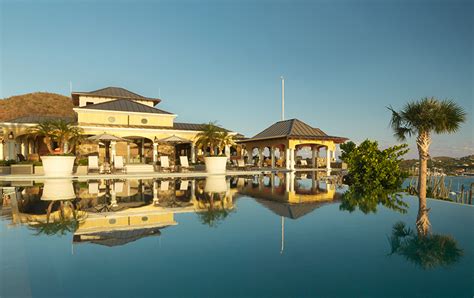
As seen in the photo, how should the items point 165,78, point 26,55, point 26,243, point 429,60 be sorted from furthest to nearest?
point 165,78
point 26,55
point 429,60
point 26,243

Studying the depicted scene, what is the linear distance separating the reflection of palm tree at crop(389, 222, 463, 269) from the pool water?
12cm

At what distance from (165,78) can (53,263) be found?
30.3m

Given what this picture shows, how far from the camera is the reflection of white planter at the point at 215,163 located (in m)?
19.3

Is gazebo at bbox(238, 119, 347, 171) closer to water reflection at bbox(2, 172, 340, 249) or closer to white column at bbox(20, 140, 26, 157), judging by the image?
water reflection at bbox(2, 172, 340, 249)

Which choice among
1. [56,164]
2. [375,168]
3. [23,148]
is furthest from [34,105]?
[375,168]

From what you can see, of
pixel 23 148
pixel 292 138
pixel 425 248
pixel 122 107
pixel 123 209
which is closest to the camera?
pixel 425 248

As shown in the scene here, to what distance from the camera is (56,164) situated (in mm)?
16016

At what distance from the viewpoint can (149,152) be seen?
2905 cm

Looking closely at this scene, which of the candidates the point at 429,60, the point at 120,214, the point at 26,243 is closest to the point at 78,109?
the point at 120,214

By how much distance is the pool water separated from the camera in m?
3.33

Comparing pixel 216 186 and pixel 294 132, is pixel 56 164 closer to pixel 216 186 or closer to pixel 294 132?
pixel 216 186

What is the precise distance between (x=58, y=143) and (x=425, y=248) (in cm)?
2166

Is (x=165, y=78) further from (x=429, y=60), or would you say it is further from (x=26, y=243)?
(x=26, y=243)

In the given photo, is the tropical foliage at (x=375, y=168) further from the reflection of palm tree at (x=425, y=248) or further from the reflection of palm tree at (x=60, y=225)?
the reflection of palm tree at (x=60, y=225)
